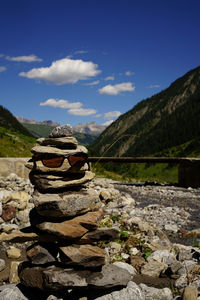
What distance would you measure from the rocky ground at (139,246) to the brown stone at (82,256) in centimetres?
59

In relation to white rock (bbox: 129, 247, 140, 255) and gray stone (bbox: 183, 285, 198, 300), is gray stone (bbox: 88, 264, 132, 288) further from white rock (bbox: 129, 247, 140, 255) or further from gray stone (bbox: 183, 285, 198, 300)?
white rock (bbox: 129, 247, 140, 255)

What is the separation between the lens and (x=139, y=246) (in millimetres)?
7930

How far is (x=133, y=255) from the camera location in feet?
24.6

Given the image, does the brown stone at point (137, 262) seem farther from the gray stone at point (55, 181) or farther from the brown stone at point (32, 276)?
the gray stone at point (55, 181)

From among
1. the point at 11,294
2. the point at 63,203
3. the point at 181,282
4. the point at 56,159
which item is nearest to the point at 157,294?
the point at 181,282

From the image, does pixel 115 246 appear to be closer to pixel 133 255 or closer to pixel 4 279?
pixel 133 255

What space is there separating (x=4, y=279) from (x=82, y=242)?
2441 mm

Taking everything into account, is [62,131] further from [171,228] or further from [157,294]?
[171,228]

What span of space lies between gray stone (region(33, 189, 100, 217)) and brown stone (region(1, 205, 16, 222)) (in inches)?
232

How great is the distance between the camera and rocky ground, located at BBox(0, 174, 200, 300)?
5.33 meters

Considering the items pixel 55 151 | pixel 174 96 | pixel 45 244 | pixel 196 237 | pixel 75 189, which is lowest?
pixel 196 237

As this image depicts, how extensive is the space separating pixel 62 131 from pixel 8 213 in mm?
6464

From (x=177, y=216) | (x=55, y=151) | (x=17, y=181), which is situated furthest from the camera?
(x=17, y=181)

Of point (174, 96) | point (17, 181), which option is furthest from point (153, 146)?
point (17, 181)
